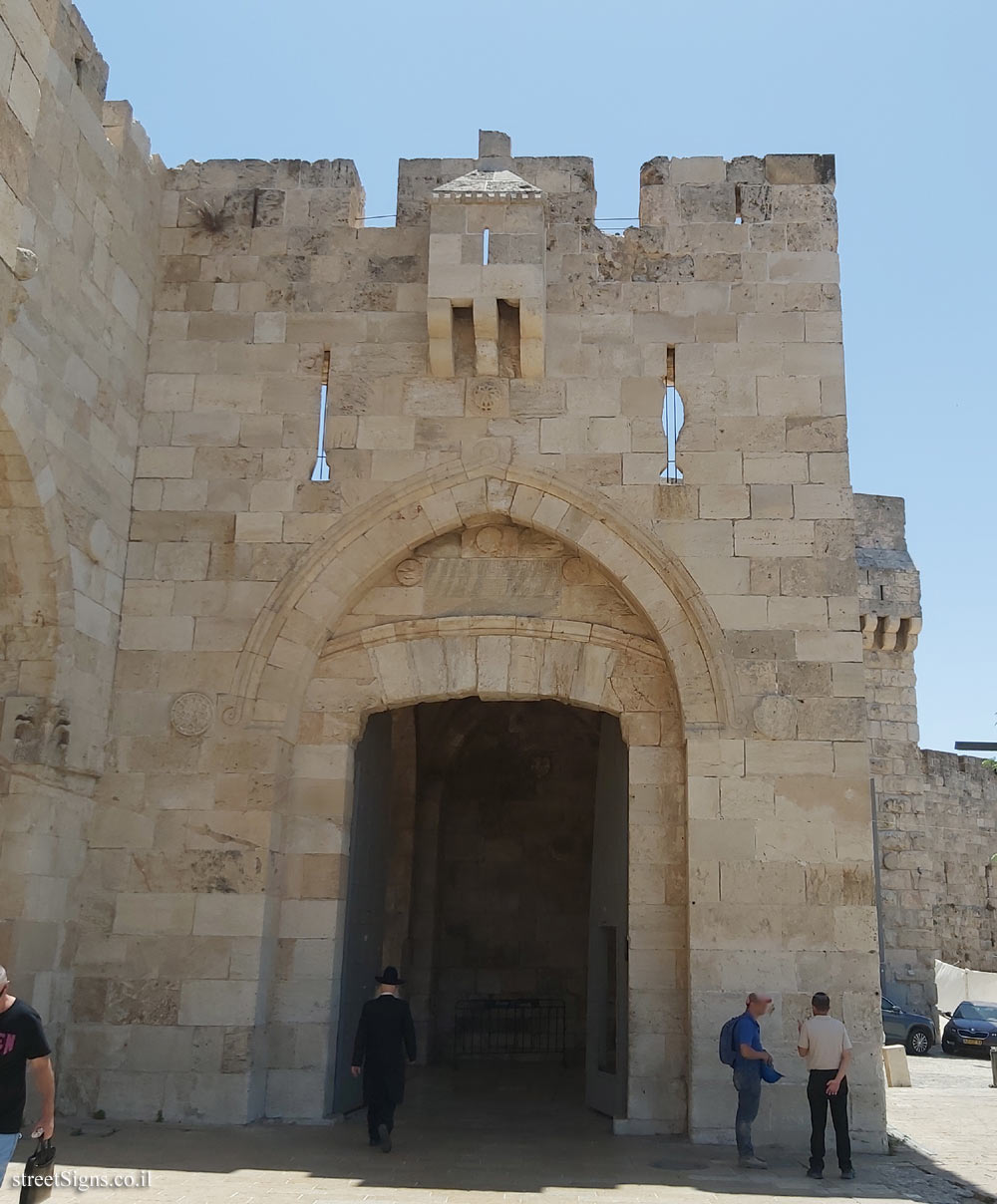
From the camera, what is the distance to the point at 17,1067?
3.84 meters

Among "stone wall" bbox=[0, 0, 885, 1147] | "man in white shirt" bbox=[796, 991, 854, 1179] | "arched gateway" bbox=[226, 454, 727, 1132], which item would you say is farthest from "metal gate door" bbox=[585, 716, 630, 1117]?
"man in white shirt" bbox=[796, 991, 854, 1179]

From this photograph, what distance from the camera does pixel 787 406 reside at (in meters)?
7.89

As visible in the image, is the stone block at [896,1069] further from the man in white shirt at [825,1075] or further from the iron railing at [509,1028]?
the man in white shirt at [825,1075]

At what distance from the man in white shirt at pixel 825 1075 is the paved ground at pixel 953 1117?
2.25ft

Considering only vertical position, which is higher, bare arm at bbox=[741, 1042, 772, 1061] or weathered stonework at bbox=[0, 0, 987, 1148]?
weathered stonework at bbox=[0, 0, 987, 1148]

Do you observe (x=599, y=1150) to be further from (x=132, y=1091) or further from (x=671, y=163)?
(x=671, y=163)

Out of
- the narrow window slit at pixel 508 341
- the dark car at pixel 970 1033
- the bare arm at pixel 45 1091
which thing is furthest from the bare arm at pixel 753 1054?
the dark car at pixel 970 1033

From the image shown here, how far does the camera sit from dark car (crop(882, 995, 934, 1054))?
1426cm

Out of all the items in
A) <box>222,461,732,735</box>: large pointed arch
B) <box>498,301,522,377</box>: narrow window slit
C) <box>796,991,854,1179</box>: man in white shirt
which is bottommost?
<box>796,991,854,1179</box>: man in white shirt

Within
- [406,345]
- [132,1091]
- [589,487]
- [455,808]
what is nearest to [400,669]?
[589,487]

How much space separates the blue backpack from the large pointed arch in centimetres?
180

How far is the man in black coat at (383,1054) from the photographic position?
6.55 m

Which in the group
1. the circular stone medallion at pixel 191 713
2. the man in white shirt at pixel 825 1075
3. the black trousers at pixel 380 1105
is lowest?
the black trousers at pixel 380 1105

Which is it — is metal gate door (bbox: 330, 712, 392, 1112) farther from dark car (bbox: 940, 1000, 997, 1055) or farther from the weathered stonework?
dark car (bbox: 940, 1000, 997, 1055)
